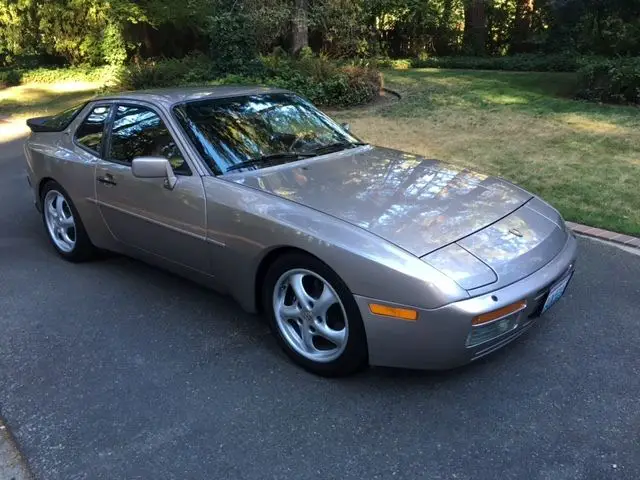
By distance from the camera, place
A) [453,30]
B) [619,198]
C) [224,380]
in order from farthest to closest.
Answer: [453,30] → [619,198] → [224,380]

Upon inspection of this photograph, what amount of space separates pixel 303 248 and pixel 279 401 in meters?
0.79

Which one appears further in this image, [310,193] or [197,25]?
[197,25]

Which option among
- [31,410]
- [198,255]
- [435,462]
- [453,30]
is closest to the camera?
[435,462]

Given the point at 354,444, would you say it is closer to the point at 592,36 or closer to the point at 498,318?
the point at 498,318

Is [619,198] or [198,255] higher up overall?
[198,255]

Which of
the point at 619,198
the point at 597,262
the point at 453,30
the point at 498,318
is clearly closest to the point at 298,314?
the point at 498,318

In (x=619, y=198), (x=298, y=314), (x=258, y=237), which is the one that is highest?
(x=258, y=237)

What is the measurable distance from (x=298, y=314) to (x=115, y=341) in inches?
49.4

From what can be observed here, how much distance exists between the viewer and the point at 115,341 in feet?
12.0

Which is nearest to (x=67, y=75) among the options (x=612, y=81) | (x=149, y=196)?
(x=612, y=81)

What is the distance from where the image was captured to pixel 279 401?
3.01 metres

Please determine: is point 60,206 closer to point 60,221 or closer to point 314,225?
point 60,221

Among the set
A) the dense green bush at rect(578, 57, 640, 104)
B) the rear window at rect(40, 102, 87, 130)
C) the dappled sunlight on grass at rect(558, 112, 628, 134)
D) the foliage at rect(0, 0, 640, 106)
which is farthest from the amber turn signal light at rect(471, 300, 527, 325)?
the foliage at rect(0, 0, 640, 106)

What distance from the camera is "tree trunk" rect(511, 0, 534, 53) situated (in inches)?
859
